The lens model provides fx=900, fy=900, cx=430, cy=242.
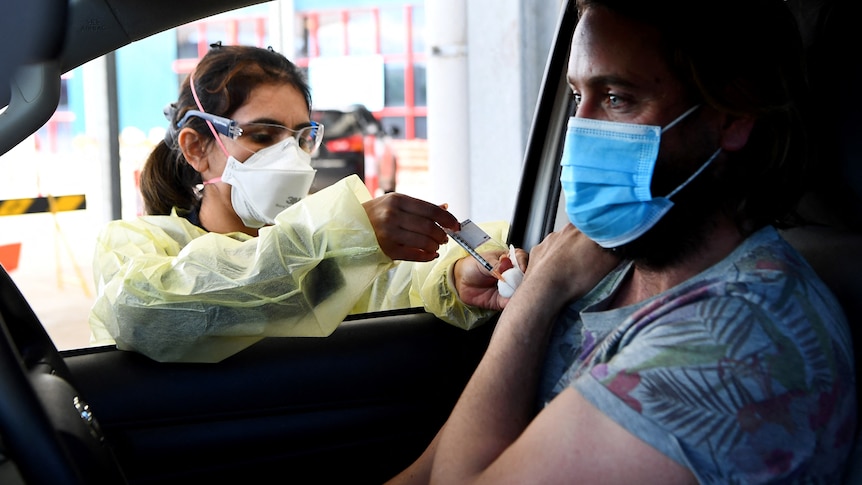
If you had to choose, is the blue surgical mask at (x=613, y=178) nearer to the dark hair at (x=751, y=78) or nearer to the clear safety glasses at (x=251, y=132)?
the dark hair at (x=751, y=78)

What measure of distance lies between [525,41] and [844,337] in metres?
4.01

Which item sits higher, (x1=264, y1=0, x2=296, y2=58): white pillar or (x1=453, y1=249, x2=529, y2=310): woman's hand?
(x1=264, y1=0, x2=296, y2=58): white pillar

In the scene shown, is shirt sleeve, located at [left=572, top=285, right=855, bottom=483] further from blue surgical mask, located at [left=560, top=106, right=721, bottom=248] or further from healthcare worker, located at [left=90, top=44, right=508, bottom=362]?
healthcare worker, located at [left=90, top=44, right=508, bottom=362]

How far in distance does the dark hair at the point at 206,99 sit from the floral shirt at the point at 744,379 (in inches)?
51.9

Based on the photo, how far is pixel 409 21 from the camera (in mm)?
7457

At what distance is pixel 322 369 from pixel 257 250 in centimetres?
27

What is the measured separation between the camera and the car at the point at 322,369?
1.23 metres

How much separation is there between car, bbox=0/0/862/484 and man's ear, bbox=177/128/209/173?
60 centimetres

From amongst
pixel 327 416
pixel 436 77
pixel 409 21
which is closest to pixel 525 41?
pixel 436 77

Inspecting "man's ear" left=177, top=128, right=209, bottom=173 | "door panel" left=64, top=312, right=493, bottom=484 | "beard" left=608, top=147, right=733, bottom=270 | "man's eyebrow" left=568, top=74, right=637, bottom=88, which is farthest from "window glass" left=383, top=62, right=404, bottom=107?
"beard" left=608, top=147, right=733, bottom=270

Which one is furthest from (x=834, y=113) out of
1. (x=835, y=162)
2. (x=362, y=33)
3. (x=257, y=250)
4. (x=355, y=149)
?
(x=362, y=33)

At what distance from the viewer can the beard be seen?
124cm

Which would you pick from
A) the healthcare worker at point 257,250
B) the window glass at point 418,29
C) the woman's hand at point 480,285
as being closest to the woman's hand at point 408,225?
the healthcare worker at point 257,250

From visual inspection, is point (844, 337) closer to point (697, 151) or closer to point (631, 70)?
point (697, 151)
